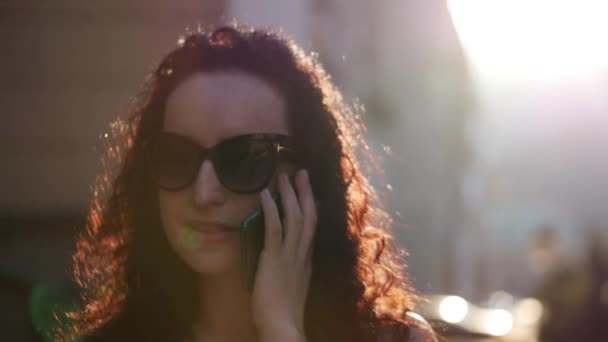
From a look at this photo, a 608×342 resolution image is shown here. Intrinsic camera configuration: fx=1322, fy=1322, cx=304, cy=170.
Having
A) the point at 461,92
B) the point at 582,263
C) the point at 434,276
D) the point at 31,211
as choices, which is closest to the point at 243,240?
the point at 31,211

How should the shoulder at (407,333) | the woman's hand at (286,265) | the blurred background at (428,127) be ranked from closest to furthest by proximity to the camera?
the woman's hand at (286,265) → the shoulder at (407,333) → the blurred background at (428,127)

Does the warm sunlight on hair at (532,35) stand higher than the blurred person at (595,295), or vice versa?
the warm sunlight on hair at (532,35)

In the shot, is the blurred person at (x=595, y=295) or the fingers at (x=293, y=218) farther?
the blurred person at (x=595, y=295)

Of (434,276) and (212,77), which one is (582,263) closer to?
(434,276)

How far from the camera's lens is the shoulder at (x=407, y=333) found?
107 inches

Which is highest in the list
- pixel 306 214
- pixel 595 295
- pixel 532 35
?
pixel 532 35

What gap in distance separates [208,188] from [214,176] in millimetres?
30

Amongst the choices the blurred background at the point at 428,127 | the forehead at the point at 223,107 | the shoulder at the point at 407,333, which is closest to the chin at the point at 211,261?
the forehead at the point at 223,107

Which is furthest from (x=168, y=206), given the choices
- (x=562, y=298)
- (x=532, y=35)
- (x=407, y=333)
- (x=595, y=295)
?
(x=532, y=35)

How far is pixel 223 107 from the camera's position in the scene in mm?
2660

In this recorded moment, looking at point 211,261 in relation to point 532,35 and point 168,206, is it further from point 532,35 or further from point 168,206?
point 532,35

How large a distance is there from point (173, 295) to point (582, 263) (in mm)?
9946

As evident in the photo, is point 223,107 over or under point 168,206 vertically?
over

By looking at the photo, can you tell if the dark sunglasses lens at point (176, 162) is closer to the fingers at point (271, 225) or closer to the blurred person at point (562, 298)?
the fingers at point (271, 225)
